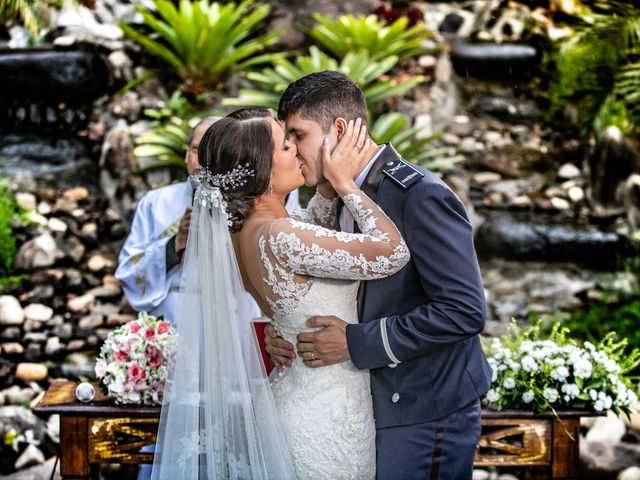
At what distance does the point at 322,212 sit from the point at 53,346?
4052 millimetres

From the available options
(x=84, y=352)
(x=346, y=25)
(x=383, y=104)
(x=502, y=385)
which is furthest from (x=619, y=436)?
(x=346, y=25)

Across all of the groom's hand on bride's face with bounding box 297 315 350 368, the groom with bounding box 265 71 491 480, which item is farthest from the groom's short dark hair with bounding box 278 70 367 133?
the groom's hand on bride's face with bounding box 297 315 350 368

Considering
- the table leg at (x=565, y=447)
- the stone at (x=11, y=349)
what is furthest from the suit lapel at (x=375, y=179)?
the stone at (x=11, y=349)

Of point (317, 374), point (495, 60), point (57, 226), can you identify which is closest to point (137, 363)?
point (317, 374)

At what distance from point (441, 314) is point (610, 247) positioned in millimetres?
6057

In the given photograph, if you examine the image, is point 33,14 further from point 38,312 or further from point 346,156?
point 346,156

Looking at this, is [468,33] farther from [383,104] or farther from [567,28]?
[383,104]

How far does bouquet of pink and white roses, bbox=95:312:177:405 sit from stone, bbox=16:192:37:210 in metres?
4.67

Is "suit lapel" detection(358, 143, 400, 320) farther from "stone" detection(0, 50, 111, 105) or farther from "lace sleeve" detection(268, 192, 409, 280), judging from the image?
"stone" detection(0, 50, 111, 105)

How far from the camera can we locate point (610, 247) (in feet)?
27.1

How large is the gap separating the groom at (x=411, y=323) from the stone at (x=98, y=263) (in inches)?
191

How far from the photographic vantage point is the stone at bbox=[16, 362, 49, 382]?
637 centimetres

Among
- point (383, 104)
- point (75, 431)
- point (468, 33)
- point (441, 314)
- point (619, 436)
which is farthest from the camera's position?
point (468, 33)

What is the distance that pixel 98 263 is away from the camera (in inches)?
299
